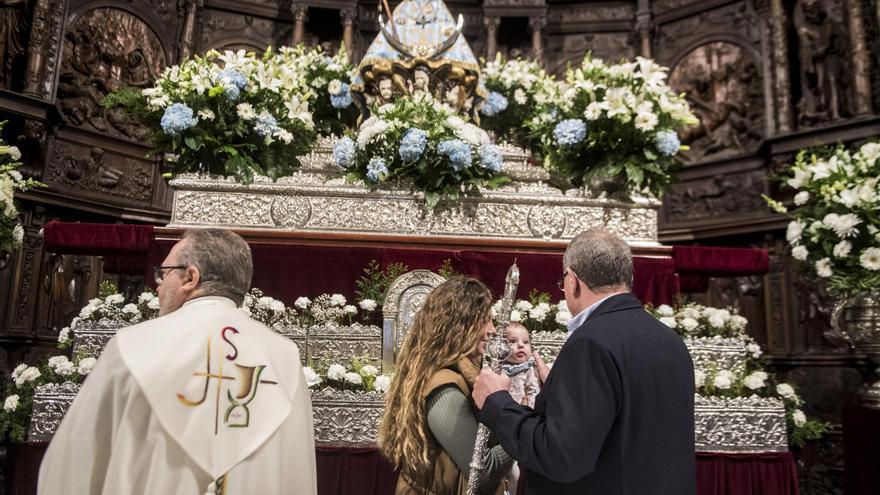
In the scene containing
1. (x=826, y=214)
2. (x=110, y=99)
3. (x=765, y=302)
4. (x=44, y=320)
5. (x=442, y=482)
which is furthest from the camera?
(x=765, y=302)

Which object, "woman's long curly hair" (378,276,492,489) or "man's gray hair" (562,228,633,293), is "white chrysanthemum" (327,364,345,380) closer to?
"woman's long curly hair" (378,276,492,489)

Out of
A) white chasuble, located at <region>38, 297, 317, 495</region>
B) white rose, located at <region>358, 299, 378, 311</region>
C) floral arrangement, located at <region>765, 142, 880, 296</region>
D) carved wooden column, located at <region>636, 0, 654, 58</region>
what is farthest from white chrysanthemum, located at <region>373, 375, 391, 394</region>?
carved wooden column, located at <region>636, 0, 654, 58</region>

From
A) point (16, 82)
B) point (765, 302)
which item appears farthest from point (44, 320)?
point (765, 302)

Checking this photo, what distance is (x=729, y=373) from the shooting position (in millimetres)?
3979

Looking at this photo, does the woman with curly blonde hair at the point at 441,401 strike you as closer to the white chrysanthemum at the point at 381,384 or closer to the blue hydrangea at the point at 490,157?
the white chrysanthemum at the point at 381,384

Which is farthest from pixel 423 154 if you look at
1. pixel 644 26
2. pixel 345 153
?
pixel 644 26

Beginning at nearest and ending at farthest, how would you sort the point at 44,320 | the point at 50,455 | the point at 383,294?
the point at 50,455
the point at 383,294
the point at 44,320

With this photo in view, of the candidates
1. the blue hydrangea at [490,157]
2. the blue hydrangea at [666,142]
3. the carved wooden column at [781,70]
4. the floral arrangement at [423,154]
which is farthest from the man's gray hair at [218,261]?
the carved wooden column at [781,70]

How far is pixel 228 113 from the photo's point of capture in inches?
202

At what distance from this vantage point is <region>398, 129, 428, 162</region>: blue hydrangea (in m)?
4.85

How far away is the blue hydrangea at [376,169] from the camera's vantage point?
16.0ft

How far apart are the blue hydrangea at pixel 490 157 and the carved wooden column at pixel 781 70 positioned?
5.55 m

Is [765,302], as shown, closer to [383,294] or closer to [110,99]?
[383,294]

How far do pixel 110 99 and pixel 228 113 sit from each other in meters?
0.98
